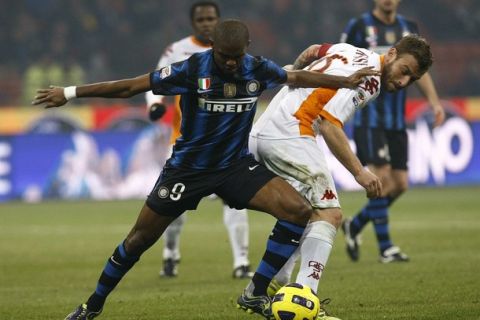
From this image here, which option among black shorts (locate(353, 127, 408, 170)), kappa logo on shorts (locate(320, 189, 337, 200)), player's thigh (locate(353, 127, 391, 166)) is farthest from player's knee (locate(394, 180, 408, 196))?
kappa logo on shorts (locate(320, 189, 337, 200))

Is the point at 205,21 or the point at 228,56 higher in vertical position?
the point at 205,21

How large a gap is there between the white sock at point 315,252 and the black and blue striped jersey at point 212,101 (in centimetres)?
66

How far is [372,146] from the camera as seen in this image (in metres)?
11.0

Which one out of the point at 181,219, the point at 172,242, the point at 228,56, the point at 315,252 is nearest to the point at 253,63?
the point at 228,56

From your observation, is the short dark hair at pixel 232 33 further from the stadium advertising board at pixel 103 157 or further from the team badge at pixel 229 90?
the stadium advertising board at pixel 103 157

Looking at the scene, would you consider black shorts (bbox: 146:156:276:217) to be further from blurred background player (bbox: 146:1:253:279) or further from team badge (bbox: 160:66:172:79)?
blurred background player (bbox: 146:1:253:279)

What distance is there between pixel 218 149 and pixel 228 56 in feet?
2.23

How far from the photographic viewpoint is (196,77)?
21.3ft

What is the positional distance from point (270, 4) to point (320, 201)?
1940 centimetres

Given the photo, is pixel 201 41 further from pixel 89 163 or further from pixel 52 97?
pixel 89 163

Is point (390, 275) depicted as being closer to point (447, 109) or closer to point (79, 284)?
point (79, 284)

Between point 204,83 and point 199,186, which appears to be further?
point 199,186

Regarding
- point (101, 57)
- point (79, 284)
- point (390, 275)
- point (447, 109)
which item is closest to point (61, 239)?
point (79, 284)

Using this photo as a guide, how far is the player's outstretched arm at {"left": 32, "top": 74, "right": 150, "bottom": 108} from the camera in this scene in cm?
641
